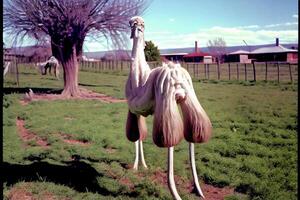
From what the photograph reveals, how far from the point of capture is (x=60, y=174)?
228 inches

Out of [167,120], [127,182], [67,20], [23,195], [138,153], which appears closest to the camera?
[167,120]

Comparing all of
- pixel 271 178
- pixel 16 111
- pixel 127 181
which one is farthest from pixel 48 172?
pixel 16 111

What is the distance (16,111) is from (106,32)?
21.1 feet

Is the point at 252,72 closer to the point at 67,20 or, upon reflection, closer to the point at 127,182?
the point at 67,20

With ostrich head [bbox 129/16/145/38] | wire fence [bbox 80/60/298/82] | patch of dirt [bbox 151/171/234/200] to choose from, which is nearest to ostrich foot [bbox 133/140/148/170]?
patch of dirt [bbox 151/171/234/200]

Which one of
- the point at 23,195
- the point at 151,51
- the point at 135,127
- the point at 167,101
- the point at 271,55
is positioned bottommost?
the point at 23,195

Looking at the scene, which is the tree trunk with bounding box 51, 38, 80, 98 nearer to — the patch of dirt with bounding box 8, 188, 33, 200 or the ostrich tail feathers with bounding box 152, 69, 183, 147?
the patch of dirt with bounding box 8, 188, 33, 200

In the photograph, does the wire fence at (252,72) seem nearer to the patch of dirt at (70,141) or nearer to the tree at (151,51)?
the tree at (151,51)

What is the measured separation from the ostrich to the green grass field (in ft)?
2.90

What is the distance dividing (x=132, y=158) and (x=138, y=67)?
2157mm

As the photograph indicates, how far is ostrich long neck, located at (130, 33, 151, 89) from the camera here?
507 cm

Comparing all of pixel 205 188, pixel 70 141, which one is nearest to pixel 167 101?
pixel 205 188

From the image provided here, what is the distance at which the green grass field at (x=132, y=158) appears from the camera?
5039 millimetres

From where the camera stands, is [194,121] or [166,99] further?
[194,121]
